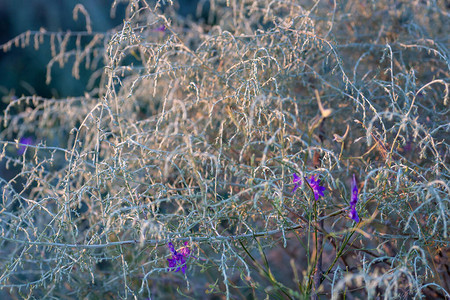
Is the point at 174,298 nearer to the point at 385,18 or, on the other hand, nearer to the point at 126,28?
the point at 126,28

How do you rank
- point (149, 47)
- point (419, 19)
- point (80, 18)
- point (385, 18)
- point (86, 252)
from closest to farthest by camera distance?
point (86, 252) → point (149, 47) → point (385, 18) → point (419, 19) → point (80, 18)

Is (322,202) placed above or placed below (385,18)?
below

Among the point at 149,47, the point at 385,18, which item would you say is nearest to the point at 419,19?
the point at 385,18

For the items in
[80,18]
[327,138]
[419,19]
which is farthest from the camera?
[80,18]

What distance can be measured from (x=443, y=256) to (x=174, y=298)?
2.75 ft

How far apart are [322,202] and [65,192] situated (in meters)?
0.62

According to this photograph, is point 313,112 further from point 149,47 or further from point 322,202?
point 149,47

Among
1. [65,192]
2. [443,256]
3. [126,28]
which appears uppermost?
[126,28]

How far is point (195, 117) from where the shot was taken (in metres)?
1.67

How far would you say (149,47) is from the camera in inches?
48.9

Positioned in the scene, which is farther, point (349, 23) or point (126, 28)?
point (349, 23)

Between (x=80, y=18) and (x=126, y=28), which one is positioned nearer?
(x=126, y=28)

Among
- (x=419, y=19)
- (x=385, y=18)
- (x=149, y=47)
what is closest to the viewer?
(x=149, y=47)

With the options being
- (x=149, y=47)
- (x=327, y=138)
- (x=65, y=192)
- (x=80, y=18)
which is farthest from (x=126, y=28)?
(x=80, y=18)
